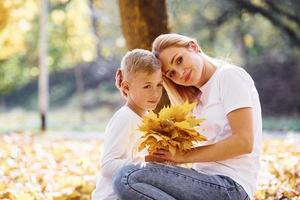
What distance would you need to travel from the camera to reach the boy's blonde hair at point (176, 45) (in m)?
3.02

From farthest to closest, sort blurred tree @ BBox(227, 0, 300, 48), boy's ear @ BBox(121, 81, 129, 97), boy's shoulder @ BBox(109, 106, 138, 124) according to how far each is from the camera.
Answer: blurred tree @ BBox(227, 0, 300, 48) → boy's ear @ BBox(121, 81, 129, 97) → boy's shoulder @ BBox(109, 106, 138, 124)

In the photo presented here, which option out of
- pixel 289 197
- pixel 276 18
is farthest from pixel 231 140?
pixel 276 18

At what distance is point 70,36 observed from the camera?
64.4 feet

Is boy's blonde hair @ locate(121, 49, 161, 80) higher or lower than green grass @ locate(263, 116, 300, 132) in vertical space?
higher

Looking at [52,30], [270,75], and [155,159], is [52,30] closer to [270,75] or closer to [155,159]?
[270,75]

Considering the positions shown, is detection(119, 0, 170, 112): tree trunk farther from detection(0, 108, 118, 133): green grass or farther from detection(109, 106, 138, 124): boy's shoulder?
detection(0, 108, 118, 133): green grass

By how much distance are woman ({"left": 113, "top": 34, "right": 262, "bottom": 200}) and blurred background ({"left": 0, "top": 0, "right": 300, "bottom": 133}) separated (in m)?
6.07

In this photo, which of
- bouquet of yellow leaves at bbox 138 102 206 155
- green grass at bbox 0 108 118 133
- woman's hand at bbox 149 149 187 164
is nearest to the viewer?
bouquet of yellow leaves at bbox 138 102 206 155

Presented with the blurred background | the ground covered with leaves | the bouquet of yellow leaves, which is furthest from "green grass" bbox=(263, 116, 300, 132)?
the bouquet of yellow leaves

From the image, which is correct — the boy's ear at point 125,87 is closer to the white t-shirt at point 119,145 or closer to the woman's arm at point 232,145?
the white t-shirt at point 119,145

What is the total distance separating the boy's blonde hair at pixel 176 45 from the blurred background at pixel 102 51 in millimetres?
5910

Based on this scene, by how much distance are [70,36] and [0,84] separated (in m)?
4.18

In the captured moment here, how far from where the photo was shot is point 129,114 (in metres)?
2.98

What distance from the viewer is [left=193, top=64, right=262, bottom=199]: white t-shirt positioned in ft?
9.42
